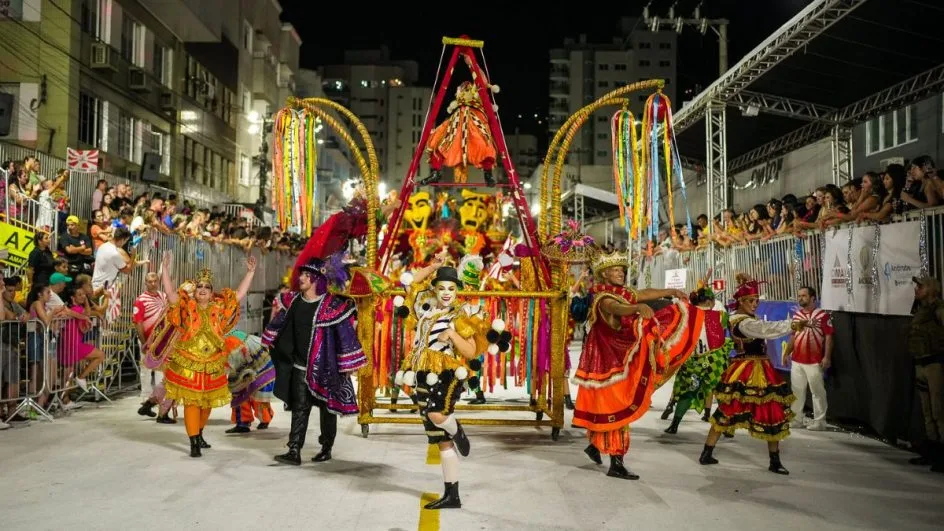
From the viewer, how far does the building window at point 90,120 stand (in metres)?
21.6

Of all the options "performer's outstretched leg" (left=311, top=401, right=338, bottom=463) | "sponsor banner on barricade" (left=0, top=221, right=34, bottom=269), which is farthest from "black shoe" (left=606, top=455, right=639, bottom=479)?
"sponsor banner on barricade" (left=0, top=221, right=34, bottom=269)

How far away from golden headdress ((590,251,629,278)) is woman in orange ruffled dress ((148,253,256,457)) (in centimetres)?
328

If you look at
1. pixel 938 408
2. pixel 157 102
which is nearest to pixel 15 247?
pixel 938 408

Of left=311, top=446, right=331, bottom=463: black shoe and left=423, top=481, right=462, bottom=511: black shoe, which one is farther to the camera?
left=311, top=446, right=331, bottom=463: black shoe

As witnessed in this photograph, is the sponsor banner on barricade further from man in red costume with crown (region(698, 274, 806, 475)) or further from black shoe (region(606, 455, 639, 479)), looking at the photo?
man in red costume with crown (region(698, 274, 806, 475))

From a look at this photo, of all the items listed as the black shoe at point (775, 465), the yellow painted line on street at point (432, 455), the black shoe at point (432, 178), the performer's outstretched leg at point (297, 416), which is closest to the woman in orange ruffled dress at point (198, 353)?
the performer's outstretched leg at point (297, 416)

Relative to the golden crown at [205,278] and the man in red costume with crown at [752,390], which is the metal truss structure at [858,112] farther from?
the golden crown at [205,278]

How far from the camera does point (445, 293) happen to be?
599 centimetres

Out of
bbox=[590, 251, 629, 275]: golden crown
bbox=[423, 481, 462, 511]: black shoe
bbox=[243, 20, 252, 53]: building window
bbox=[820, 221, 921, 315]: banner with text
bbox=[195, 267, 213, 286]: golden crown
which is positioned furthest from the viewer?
bbox=[243, 20, 252, 53]: building window

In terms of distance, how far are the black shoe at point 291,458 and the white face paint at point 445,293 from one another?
2208 millimetres

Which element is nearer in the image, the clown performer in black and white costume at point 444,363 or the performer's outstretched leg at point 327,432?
the clown performer in black and white costume at point 444,363

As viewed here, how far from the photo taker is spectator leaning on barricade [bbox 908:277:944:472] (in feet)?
24.2

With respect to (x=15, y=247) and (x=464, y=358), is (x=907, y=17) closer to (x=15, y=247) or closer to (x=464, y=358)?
(x=464, y=358)

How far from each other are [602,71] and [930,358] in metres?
83.3
